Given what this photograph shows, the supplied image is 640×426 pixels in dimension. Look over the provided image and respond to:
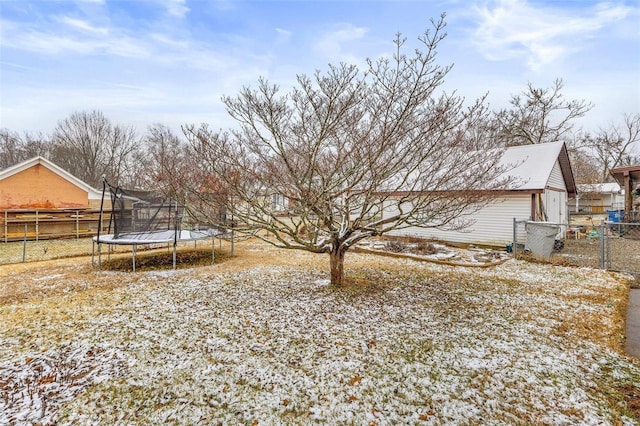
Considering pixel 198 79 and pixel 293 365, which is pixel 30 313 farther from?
pixel 198 79

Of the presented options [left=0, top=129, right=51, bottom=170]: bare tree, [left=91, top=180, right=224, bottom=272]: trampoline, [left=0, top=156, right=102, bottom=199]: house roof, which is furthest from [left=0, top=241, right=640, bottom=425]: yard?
[left=0, top=129, right=51, bottom=170]: bare tree

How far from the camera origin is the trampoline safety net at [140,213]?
7117 millimetres

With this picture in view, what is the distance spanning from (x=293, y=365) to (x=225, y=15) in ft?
29.0

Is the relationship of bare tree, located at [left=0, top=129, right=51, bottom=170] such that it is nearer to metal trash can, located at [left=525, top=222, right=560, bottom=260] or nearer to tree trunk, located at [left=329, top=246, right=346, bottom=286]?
tree trunk, located at [left=329, top=246, right=346, bottom=286]

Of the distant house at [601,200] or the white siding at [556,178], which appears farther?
the distant house at [601,200]

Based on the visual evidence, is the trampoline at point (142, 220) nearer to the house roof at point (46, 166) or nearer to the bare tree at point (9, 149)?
the house roof at point (46, 166)

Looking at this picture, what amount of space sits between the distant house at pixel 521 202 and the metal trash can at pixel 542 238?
1111mm

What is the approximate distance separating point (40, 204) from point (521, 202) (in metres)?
18.6

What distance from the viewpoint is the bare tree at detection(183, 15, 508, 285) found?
3.72 metres

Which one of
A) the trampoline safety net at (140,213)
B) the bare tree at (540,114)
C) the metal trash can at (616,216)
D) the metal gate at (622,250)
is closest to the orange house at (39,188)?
the trampoline safety net at (140,213)

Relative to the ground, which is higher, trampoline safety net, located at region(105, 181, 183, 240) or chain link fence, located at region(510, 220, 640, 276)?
trampoline safety net, located at region(105, 181, 183, 240)

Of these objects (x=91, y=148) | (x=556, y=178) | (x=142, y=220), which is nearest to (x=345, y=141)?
(x=142, y=220)

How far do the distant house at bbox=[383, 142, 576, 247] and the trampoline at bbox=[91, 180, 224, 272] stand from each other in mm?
5981

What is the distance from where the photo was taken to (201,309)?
13.7 ft
